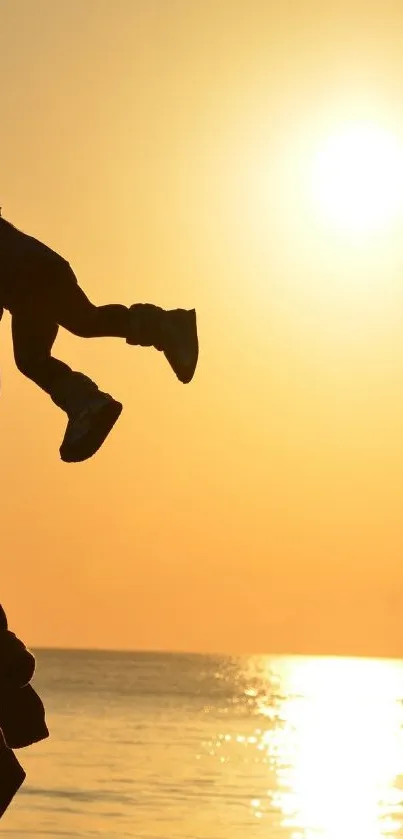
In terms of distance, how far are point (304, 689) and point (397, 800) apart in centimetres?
14265

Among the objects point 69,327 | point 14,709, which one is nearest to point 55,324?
point 69,327

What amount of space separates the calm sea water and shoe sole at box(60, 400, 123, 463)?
34965mm

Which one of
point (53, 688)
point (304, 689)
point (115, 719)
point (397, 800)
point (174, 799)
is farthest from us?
point (304, 689)

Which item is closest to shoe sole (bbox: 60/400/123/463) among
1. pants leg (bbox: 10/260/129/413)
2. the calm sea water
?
pants leg (bbox: 10/260/129/413)

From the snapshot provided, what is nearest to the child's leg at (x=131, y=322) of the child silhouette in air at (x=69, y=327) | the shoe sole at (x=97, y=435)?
the child silhouette in air at (x=69, y=327)

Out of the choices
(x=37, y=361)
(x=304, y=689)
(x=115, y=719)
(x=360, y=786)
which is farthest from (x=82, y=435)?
(x=304, y=689)

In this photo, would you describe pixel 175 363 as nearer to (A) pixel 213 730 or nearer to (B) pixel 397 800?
(B) pixel 397 800

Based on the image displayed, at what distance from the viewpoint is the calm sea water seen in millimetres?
43062

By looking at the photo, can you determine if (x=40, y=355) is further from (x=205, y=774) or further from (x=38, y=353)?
(x=205, y=774)

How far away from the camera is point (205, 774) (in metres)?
58.7

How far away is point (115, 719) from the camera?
95.5m

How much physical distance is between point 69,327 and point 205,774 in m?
54.2

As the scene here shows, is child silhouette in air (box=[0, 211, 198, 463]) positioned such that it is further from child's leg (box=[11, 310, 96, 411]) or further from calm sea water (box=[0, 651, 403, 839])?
calm sea water (box=[0, 651, 403, 839])

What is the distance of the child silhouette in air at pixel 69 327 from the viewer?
5.70m
